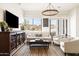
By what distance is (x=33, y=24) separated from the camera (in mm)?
9453

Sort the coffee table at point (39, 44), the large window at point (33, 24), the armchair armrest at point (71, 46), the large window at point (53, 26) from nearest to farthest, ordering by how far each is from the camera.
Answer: the armchair armrest at point (71, 46) → the coffee table at point (39, 44) → the large window at point (33, 24) → the large window at point (53, 26)

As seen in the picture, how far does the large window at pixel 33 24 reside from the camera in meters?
9.36

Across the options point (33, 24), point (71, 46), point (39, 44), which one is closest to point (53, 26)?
point (33, 24)

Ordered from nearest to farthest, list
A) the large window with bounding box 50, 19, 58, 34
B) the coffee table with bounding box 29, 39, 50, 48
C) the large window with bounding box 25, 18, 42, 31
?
1. the coffee table with bounding box 29, 39, 50, 48
2. the large window with bounding box 25, 18, 42, 31
3. the large window with bounding box 50, 19, 58, 34

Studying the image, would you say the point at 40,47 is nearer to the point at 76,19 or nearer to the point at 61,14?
the point at 76,19

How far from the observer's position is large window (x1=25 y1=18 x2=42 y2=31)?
369 inches

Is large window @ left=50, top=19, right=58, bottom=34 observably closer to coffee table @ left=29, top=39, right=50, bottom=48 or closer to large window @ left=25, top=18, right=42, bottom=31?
large window @ left=25, top=18, right=42, bottom=31

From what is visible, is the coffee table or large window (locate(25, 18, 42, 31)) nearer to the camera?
the coffee table

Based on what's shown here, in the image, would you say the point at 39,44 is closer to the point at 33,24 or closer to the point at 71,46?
the point at 71,46

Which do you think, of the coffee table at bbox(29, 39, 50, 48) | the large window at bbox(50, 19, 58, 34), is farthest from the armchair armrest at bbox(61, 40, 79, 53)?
the large window at bbox(50, 19, 58, 34)

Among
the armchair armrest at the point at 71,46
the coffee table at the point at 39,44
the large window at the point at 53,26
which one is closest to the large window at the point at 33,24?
the large window at the point at 53,26

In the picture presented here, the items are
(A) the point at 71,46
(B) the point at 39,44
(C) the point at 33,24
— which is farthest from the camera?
(C) the point at 33,24

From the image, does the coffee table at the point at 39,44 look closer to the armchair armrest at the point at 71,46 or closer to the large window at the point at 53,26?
the armchair armrest at the point at 71,46

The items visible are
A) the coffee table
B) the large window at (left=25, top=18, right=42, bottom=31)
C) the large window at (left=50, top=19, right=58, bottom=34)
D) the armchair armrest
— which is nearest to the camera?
the armchair armrest
